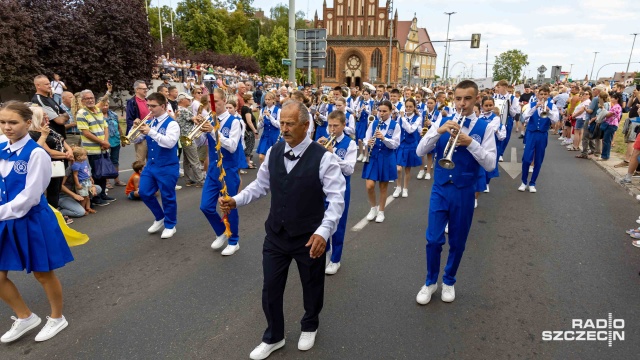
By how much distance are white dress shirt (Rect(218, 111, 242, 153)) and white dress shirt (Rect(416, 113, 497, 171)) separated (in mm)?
2359

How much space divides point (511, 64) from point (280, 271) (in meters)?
83.1

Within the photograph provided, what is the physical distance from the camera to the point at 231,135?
5320mm

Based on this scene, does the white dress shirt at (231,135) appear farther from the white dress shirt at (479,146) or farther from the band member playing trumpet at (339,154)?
the white dress shirt at (479,146)

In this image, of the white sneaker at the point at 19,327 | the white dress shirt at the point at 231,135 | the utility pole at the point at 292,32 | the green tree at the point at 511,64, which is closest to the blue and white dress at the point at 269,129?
the white dress shirt at the point at 231,135

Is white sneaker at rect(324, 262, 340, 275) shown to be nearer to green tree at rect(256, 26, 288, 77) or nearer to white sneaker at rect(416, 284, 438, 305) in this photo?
white sneaker at rect(416, 284, 438, 305)

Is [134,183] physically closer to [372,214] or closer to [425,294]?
[372,214]

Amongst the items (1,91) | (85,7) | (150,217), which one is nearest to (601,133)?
(150,217)

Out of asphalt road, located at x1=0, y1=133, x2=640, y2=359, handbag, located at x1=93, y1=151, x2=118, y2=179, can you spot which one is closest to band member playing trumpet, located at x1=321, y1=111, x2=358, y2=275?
asphalt road, located at x1=0, y1=133, x2=640, y2=359

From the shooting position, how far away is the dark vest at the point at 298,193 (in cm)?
297

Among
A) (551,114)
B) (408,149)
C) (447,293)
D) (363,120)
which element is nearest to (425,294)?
(447,293)

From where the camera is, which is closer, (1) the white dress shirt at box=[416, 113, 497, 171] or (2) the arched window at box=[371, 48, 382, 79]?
(1) the white dress shirt at box=[416, 113, 497, 171]

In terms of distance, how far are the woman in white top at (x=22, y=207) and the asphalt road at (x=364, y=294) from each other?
73cm

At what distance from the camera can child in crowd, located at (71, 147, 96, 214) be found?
22.8ft

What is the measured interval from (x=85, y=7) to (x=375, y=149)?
15.3m
